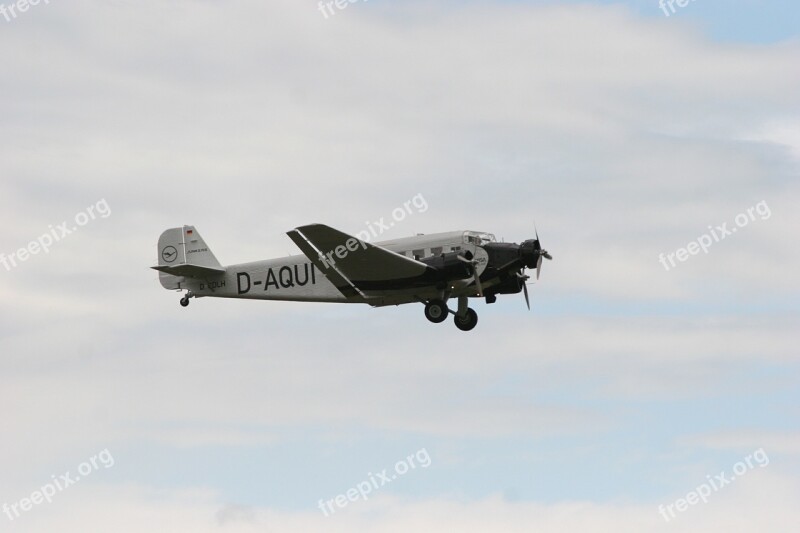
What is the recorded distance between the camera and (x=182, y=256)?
50875 millimetres

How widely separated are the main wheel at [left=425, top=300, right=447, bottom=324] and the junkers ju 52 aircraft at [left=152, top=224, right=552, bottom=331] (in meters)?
0.03

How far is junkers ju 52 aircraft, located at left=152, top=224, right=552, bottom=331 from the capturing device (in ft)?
149

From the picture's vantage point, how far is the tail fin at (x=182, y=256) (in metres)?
49.2

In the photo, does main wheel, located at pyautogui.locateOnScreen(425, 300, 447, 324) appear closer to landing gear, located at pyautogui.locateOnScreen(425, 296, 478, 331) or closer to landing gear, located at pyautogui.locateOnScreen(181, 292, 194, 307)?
landing gear, located at pyautogui.locateOnScreen(425, 296, 478, 331)

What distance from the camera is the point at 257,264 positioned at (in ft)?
160

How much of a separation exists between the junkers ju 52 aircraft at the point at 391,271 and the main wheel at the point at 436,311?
0.03 m

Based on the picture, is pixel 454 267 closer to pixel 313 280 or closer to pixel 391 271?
pixel 391 271

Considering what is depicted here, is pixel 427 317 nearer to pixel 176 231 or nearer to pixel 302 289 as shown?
pixel 302 289

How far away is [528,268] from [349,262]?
5.85 m

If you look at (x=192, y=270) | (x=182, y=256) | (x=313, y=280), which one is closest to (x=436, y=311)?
(x=313, y=280)

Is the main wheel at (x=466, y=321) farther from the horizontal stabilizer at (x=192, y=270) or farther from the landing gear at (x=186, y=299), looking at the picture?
the landing gear at (x=186, y=299)

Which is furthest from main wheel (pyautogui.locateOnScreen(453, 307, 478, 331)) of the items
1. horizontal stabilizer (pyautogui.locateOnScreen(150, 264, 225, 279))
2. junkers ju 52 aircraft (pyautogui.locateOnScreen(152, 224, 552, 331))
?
horizontal stabilizer (pyautogui.locateOnScreen(150, 264, 225, 279))

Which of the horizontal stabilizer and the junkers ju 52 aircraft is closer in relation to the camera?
the junkers ju 52 aircraft

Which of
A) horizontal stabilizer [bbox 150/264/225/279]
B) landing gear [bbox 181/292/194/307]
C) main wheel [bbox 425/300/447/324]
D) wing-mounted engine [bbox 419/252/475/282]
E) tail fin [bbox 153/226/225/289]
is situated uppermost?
tail fin [bbox 153/226/225/289]
